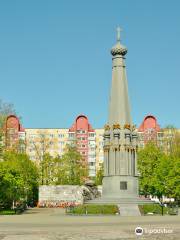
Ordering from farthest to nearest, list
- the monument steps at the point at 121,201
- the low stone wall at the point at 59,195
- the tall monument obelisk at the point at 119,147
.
A: the low stone wall at the point at 59,195 → the tall monument obelisk at the point at 119,147 → the monument steps at the point at 121,201

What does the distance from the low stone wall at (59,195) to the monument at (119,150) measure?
25327 mm

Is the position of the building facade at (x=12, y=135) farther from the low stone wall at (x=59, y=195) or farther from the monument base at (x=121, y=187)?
the monument base at (x=121, y=187)

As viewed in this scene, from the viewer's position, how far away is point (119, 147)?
4341 cm

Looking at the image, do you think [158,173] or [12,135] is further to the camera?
[12,135]

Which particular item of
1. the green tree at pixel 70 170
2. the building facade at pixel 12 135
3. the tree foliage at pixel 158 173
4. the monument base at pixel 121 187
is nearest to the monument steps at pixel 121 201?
the monument base at pixel 121 187

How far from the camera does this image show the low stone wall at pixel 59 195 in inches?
2697

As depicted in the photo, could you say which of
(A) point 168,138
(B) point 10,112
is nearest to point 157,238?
(B) point 10,112

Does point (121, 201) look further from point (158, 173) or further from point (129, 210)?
point (158, 173)

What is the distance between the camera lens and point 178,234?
69.2ft

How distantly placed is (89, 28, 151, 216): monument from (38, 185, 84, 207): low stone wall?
25.3 meters

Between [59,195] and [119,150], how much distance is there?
28373mm

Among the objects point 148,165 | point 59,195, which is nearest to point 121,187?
point 59,195

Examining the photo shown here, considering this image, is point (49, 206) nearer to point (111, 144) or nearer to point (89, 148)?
point (111, 144)

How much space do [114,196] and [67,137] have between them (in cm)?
9588
